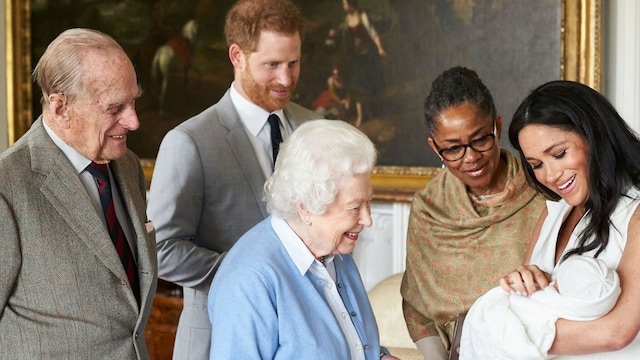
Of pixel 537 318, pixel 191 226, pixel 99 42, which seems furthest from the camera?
pixel 191 226

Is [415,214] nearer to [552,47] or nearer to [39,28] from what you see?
[552,47]

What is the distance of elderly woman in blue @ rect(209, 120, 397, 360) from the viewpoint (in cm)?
269

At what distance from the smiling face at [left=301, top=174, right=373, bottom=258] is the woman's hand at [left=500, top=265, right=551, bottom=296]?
499mm

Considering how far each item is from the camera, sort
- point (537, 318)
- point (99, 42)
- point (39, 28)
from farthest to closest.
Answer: point (39, 28)
point (99, 42)
point (537, 318)

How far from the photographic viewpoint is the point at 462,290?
3.61 m

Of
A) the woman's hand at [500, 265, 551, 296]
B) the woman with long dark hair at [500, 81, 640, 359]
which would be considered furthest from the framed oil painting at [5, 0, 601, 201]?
the woman's hand at [500, 265, 551, 296]

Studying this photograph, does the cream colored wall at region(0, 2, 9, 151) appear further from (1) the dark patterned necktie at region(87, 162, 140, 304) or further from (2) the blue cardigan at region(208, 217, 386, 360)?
(2) the blue cardigan at region(208, 217, 386, 360)

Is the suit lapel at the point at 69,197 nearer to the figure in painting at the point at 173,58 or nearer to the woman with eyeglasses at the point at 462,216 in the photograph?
the woman with eyeglasses at the point at 462,216

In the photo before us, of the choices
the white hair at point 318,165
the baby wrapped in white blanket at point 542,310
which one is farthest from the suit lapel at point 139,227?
the baby wrapped in white blanket at point 542,310

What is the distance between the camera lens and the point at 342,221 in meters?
2.87

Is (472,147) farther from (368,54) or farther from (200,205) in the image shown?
(368,54)

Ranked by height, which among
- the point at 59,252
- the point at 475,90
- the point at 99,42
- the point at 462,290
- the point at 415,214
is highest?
the point at 99,42

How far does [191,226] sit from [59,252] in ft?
3.23

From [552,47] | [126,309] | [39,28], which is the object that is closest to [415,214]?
[126,309]
